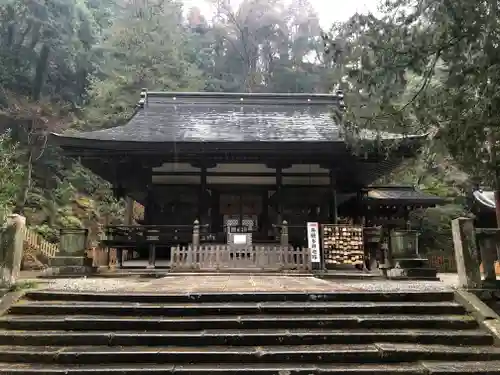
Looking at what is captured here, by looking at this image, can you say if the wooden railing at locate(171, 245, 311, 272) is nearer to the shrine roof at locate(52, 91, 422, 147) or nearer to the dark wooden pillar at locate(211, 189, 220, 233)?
the shrine roof at locate(52, 91, 422, 147)

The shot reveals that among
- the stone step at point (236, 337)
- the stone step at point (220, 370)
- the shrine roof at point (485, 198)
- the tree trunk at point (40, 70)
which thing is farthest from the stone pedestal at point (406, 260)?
the tree trunk at point (40, 70)

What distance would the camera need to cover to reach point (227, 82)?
42.2 meters

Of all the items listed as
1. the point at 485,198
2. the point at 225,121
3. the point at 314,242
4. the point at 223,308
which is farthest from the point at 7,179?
the point at 485,198

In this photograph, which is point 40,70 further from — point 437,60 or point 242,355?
point 242,355

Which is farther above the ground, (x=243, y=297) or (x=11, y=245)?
(x=11, y=245)

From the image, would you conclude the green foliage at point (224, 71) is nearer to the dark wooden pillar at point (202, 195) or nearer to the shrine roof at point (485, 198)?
the shrine roof at point (485, 198)

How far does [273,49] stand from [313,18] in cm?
537

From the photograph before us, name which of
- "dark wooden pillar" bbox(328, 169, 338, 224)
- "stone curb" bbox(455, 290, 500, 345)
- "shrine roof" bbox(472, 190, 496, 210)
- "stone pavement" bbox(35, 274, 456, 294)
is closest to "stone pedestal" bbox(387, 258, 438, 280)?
"stone pavement" bbox(35, 274, 456, 294)

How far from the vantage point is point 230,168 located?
564 inches

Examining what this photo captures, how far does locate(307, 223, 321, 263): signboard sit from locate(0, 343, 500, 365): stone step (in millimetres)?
6107

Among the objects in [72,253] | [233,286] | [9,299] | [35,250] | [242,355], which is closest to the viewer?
[242,355]

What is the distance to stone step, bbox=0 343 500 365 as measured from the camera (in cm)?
478

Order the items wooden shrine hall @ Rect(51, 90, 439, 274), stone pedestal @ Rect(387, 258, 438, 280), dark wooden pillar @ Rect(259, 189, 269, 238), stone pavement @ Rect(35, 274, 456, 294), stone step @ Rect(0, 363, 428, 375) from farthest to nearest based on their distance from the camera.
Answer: dark wooden pillar @ Rect(259, 189, 269, 238) < wooden shrine hall @ Rect(51, 90, 439, 274) < stone pedestal @ Rect(387, 258, 438, 280) < stone pavement @ Rect(35, 274, 456, 294) < stone step @ Rect(0, 363, 428, 375)

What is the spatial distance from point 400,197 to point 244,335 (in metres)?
13.9
